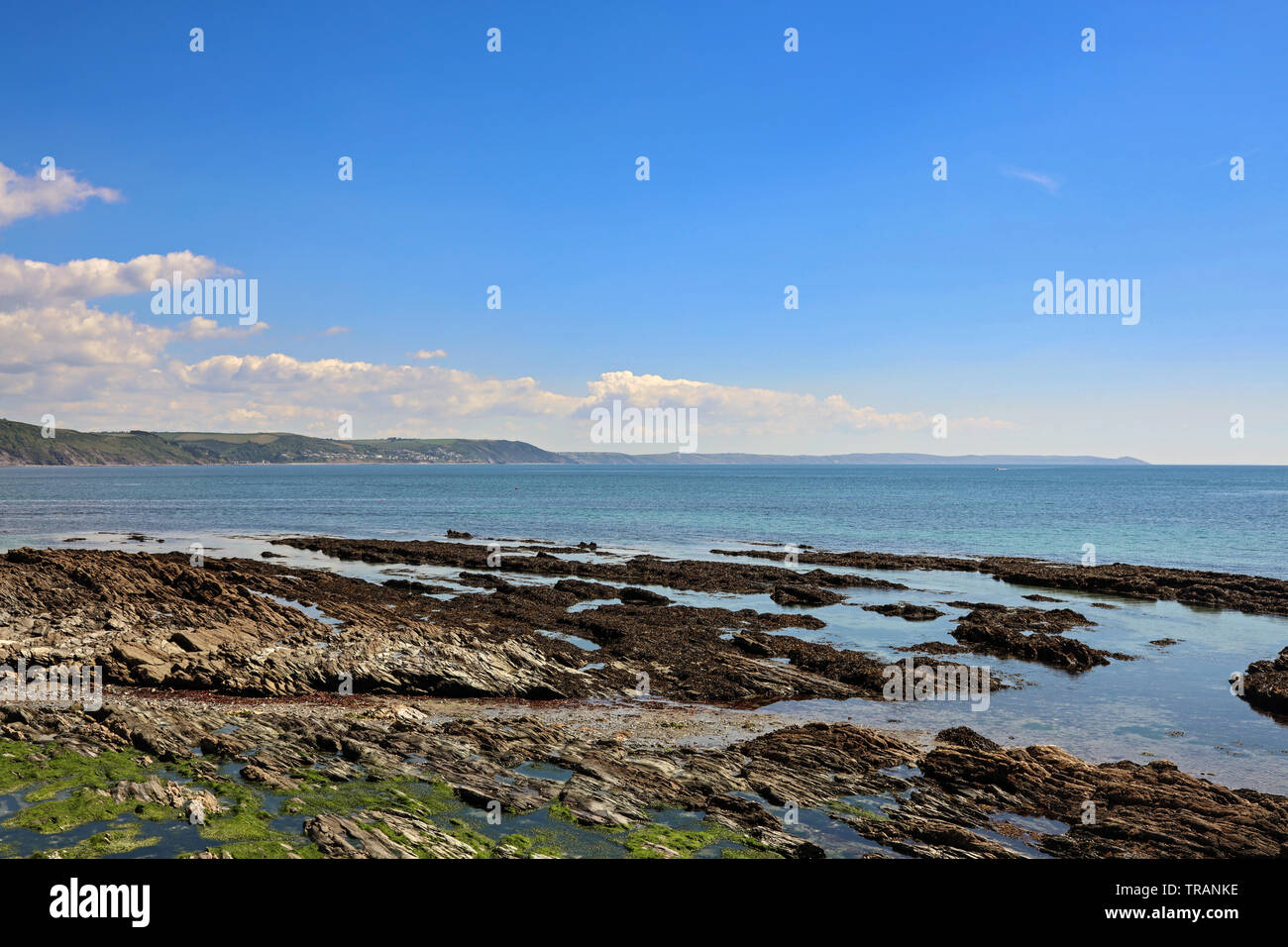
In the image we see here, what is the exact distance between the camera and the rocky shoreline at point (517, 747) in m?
13.4

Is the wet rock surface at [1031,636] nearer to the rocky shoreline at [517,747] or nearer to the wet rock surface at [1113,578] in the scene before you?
the rocky shoreline at [517,747]

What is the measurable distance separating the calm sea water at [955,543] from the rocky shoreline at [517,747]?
201cm

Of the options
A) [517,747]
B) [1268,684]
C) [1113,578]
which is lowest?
[1268,684]

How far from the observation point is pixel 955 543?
70.9 meters

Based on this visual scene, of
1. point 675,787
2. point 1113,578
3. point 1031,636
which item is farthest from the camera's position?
point 1113,578

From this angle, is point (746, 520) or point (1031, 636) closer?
point (1031, 636)

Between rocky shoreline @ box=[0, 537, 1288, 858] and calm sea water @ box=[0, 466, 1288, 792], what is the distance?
6.60ft

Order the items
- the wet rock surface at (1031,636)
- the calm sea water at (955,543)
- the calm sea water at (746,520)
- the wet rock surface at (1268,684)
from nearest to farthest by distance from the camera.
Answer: the calm sea water at (955,543)
the wet rock surface at (1268,684)
the wet rock surface at (1031,636)
the calm sea water at (746,520)

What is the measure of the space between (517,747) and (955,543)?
62584mm

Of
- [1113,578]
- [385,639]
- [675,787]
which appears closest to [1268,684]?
[675,787]

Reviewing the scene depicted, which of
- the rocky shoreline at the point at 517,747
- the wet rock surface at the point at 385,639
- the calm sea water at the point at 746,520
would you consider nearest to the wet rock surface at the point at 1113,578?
the calm sea water at the point at 746,520

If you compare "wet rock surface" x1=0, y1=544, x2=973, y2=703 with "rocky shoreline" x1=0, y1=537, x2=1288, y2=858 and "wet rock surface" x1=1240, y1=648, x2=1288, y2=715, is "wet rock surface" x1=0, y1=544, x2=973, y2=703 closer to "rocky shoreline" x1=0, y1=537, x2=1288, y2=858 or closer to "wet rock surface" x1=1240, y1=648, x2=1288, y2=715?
"rocky shoreline" x1=0, y1=537, x2=1288, y2=858

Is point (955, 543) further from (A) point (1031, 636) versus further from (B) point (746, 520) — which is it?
(A) point (1031, 636)
